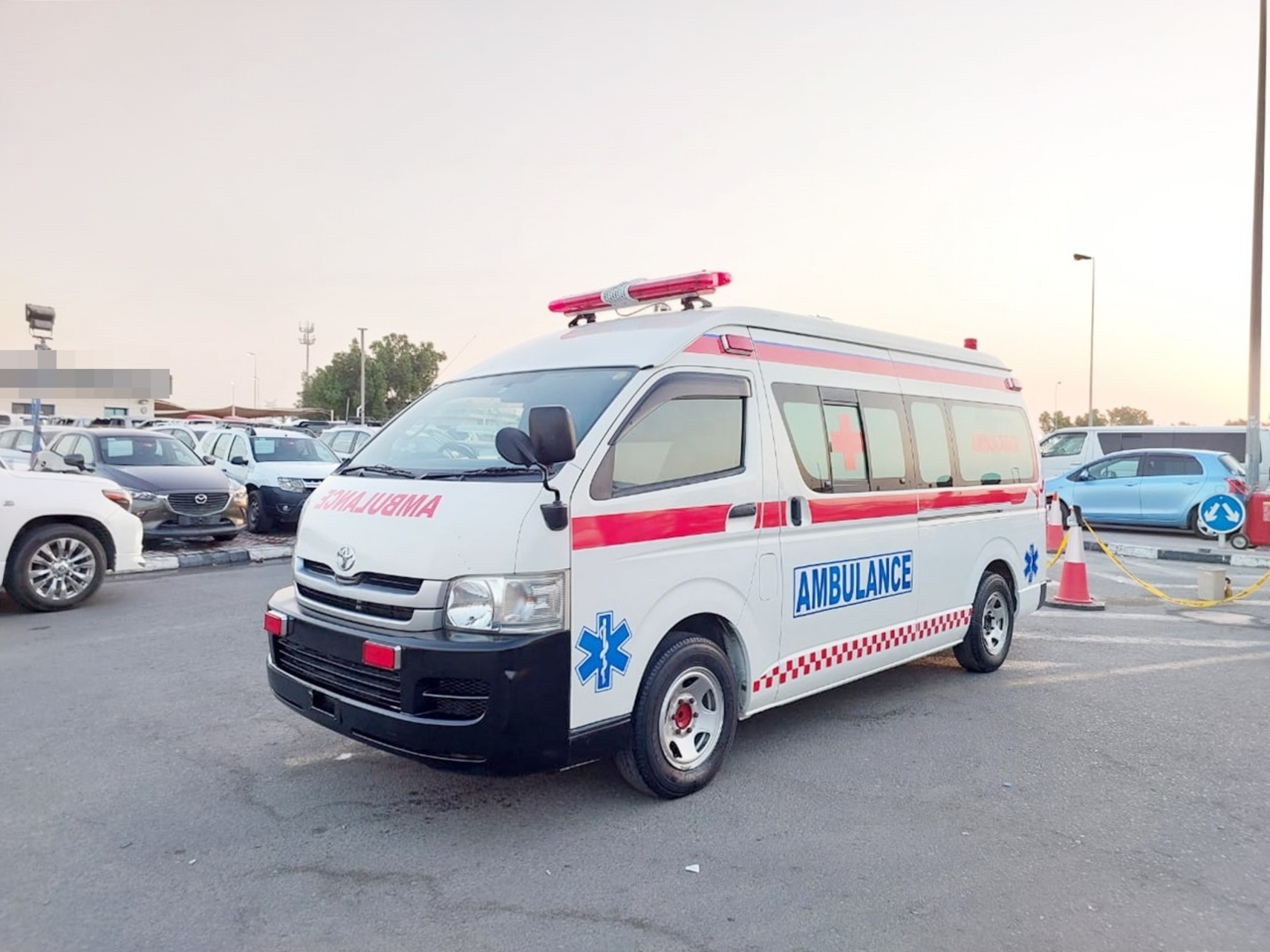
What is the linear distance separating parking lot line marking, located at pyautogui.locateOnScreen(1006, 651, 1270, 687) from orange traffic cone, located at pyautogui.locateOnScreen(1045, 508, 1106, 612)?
1837mm

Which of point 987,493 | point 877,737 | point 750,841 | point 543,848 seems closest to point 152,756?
point 543,848

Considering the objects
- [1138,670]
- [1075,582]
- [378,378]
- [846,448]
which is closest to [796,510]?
[846,448]

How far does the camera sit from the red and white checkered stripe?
464 cm

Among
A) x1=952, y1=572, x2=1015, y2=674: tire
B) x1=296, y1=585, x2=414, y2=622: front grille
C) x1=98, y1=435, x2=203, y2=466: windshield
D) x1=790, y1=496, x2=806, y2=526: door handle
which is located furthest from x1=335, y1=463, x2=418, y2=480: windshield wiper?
x1=98, y1=435, x2=203, y2=466: windshield

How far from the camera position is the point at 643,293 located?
503cm

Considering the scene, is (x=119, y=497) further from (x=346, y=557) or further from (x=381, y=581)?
(x=381, y=581)

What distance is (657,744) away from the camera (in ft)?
13.0

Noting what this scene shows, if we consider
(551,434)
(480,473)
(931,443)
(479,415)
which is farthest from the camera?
(931,443)

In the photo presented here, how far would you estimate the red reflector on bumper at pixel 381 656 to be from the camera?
3.54 m

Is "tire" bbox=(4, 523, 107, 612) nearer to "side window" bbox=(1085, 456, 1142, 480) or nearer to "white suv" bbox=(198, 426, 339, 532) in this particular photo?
"white suv" bbox=(198, 426, 339, 532)

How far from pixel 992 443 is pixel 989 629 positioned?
134cm

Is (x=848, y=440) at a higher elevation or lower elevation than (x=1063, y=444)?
lower

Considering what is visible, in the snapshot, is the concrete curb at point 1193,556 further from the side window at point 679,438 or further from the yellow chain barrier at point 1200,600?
the side window at point 679,438

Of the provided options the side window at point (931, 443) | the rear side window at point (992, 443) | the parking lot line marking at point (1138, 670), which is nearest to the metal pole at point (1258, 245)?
the parking lot line marking at point (1138, 670)
